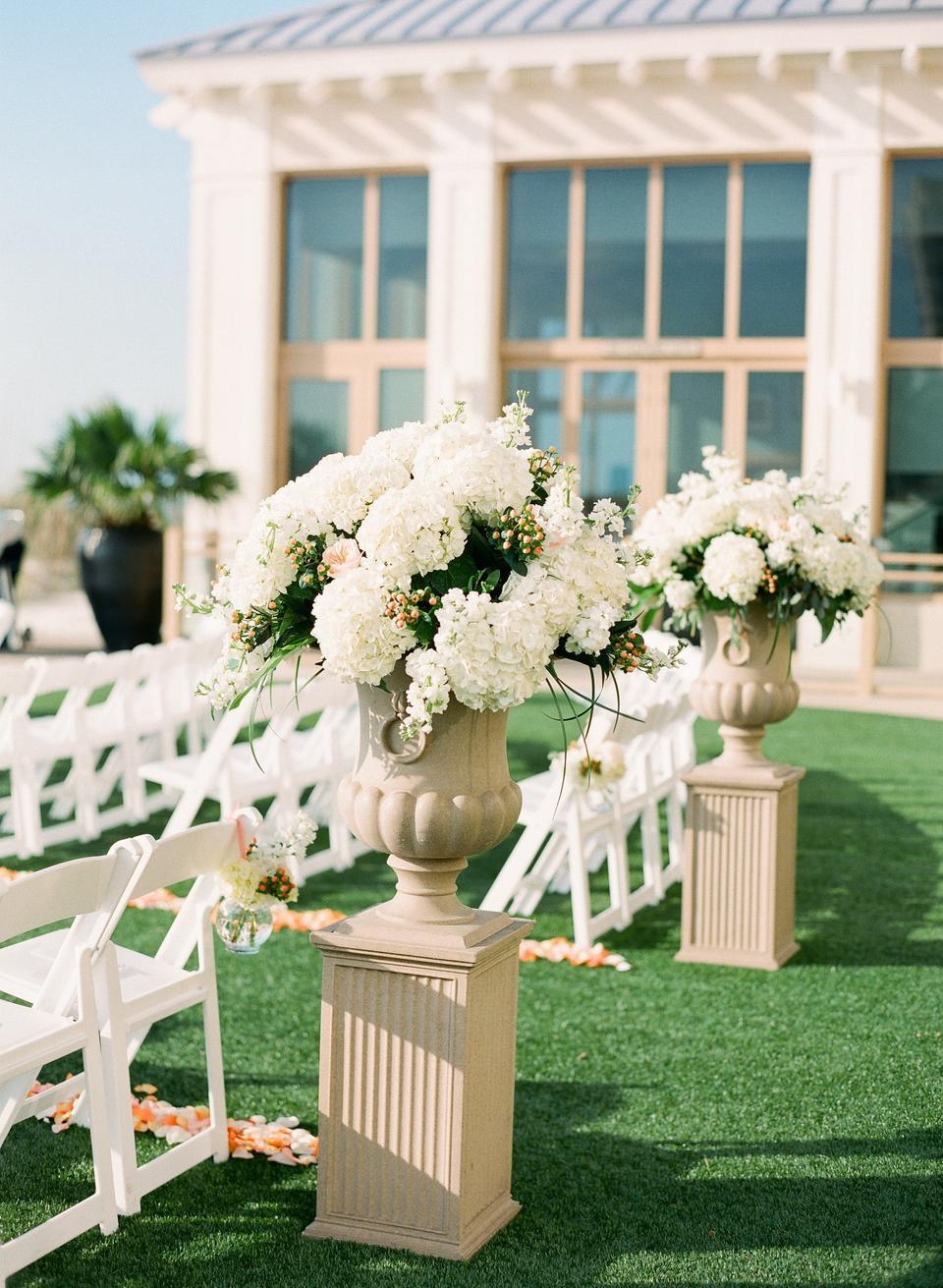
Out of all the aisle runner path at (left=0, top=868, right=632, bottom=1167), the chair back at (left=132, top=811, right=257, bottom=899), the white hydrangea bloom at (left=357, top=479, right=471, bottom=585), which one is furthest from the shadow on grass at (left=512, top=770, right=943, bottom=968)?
the white hydrangea bloom at (left=357, top=479, right=471, bottom=585)

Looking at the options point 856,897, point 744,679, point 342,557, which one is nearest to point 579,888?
point 744,679

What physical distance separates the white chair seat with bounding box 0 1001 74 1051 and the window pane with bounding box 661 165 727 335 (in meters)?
13.6

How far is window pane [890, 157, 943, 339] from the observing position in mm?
15523

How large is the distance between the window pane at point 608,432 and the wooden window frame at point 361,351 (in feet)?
6.36

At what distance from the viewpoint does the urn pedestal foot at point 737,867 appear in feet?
18.5

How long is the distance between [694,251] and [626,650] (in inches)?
530

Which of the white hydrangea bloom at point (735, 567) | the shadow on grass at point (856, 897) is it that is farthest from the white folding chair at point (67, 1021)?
the shadow on grass at point (856, 897)

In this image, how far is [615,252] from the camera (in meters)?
16.2

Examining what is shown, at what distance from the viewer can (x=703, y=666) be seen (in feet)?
19.0

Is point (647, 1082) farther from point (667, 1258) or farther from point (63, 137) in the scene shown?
point (63, 137)

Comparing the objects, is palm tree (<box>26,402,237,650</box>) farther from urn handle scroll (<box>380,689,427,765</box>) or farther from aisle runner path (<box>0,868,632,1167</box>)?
urn handle scroll (<box>380,689,427,765</box>)

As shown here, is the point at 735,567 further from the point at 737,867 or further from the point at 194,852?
the point at 194,852

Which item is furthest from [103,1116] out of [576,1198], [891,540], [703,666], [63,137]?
[63,137]

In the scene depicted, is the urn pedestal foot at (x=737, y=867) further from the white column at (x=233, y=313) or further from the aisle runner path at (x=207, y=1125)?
the white column at (x=233, y=313)
